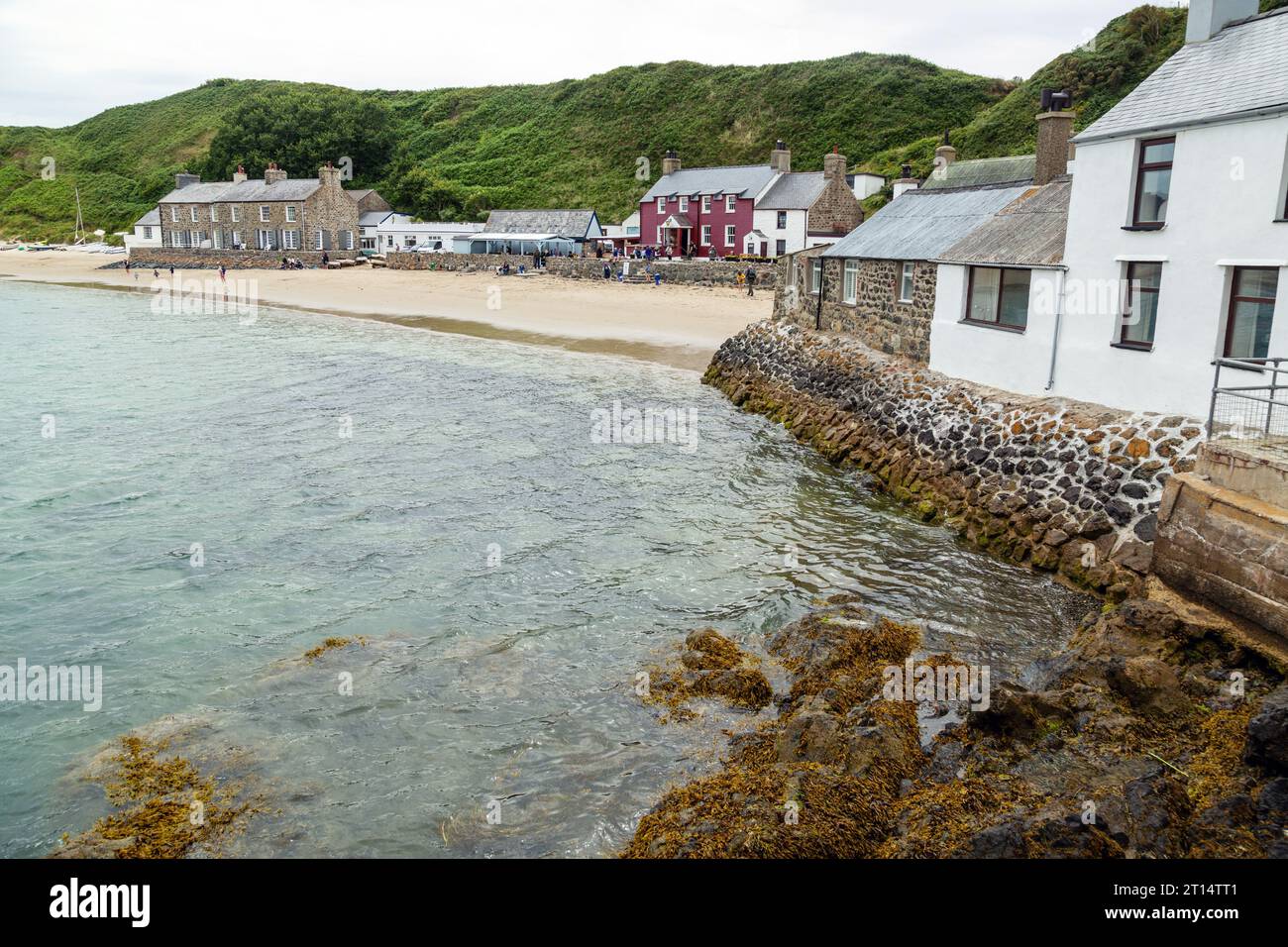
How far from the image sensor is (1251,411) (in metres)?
12.5

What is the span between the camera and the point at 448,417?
26969 millimetres

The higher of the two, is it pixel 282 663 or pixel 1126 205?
pixel 1126 205

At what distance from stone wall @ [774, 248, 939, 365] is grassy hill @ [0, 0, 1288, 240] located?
124ft

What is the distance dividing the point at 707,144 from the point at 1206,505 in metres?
88.0

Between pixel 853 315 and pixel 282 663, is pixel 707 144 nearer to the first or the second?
pixel 853 315

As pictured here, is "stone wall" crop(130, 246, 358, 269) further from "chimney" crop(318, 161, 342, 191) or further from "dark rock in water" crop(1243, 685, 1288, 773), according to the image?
"dark rock in water" crop(1243, 685, 1288, 773)

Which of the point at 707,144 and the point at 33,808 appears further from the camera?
the point at 707,144

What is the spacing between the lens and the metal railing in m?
11.5

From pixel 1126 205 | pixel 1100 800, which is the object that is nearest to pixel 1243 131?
pixel 1126 205

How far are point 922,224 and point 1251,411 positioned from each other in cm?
1314

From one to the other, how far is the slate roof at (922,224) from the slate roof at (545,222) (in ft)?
138

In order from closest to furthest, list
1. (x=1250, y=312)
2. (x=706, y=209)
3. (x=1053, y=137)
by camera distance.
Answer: (x=1250, y=312), (x=1053, y=137), (x=706, y=209)

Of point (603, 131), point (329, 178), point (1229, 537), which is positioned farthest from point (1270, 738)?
point (603, 131)

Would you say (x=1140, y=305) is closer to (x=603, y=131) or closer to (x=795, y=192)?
(x=795, y=192)
